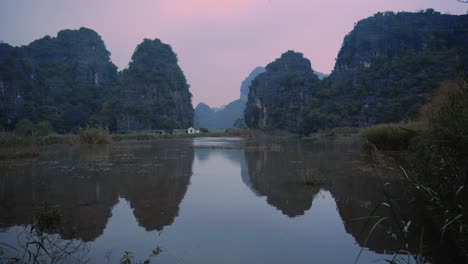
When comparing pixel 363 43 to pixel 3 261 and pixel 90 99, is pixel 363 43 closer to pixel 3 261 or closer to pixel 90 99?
pixel 90 99

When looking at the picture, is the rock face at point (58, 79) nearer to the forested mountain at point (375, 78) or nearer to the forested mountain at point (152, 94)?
the forested mountain at point (152, 94)

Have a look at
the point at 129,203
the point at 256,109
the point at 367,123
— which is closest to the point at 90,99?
the point at 256,109

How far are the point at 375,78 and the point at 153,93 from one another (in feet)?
169

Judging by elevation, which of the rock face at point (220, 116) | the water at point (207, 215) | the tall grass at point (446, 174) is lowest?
the water at point (207, 215)

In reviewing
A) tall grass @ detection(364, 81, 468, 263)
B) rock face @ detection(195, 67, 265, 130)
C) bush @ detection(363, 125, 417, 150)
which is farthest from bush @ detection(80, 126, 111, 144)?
rock face @ detection(195, 67, 265, 130)

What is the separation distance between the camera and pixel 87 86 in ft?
249

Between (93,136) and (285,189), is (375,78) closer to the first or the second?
(93,136)

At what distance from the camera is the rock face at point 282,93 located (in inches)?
3081

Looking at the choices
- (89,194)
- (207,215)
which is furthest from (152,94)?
(207,215)

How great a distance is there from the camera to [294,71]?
88125 mm

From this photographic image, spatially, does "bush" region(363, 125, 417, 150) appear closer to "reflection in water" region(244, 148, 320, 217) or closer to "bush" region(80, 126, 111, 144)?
"reflection in water" region(244, 148, 320, 217)

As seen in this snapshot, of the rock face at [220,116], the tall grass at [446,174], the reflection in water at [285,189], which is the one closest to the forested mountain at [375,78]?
the reflection in water at [285,189]

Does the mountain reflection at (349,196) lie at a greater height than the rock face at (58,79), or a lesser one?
Answer: lesser

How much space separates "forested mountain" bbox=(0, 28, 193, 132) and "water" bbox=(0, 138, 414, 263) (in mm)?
55881
